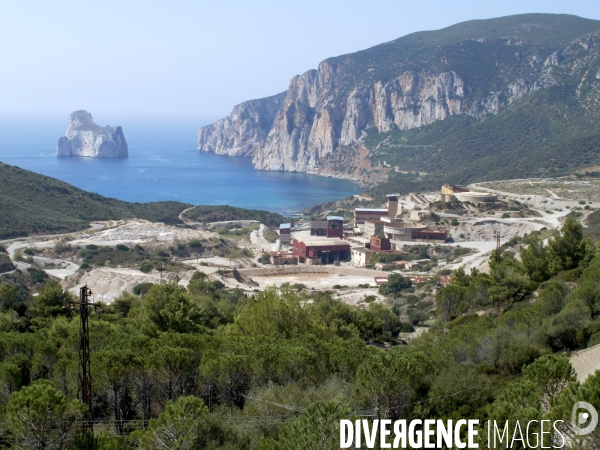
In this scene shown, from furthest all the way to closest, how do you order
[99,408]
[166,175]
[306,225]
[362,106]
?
[362,106] → [166,175] → [306,225] → [99,408]

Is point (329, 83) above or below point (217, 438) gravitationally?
above

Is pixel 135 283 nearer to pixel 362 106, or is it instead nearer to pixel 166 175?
pixel 166 175

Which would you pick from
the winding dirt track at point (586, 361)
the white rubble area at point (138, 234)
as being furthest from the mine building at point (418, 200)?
the winding dirt track at point (586, 361)

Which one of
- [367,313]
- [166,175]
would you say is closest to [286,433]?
[367,313]

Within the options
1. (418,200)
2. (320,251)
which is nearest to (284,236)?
(320,251)

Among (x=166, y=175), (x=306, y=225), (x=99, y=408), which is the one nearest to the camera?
(x=99, y=408)

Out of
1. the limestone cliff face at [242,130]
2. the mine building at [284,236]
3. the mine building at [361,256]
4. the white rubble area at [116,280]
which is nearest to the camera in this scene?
the white rubble area at [116,280]

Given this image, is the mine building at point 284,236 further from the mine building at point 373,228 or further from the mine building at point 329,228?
the mine building at point 373,228

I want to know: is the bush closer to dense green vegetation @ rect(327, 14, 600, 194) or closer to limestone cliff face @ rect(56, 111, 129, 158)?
dense green vegetation @ rect(327, 14, 600, 194)
